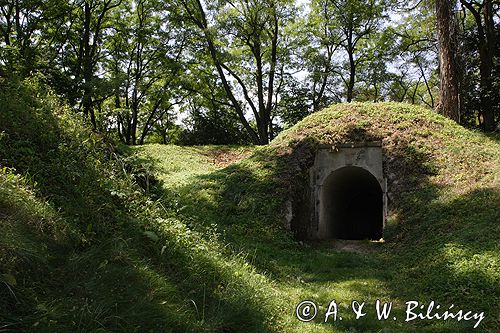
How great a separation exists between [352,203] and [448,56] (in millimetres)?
6354

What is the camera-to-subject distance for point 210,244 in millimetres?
6082

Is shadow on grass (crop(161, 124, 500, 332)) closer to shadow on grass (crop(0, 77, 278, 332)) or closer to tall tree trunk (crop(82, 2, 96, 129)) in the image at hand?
shadow on grass (crop(0, 77, 278, 332))

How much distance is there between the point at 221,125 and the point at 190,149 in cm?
696

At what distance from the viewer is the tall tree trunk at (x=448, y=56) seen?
525 inches

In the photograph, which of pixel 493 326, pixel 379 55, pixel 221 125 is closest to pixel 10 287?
pixel 493 326

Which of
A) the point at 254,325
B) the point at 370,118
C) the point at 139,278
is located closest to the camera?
the point at 139,278

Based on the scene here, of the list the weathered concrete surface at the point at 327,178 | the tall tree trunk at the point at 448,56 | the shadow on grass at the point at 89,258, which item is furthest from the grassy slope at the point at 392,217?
the tall tree trunk at the point at 448,56

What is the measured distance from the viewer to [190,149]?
21000 mm

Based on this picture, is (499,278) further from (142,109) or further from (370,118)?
(142,109)

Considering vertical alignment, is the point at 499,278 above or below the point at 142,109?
below

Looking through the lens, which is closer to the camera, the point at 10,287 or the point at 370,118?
the point at 10,287

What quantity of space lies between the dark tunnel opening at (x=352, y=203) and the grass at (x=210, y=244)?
1.75m

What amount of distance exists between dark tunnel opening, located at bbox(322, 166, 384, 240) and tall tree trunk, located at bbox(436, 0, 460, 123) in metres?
3.62

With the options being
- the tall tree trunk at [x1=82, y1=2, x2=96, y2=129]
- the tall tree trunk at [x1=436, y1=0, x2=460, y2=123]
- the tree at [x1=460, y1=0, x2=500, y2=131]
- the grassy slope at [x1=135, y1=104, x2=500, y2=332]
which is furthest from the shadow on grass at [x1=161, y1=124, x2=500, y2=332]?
the tree at [x1=460, y1=0, x2=500, y2=131]
